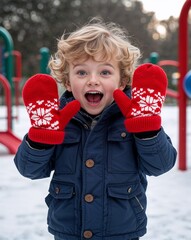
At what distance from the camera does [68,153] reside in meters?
1.46

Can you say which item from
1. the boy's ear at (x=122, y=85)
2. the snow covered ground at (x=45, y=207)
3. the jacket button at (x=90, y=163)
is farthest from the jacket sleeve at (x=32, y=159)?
the snow covered ground at (x=45, y=207)

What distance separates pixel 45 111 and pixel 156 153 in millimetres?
348

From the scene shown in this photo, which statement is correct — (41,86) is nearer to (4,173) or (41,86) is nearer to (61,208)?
(61,208)

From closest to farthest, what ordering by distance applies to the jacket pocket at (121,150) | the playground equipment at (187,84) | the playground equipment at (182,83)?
the jacket pocket at (121,150) → the playground equipment at (187,84) → the playground equipment at (182,83)

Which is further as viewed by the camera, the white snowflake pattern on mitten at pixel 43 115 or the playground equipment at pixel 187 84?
the playground equipment at pixel 187 84

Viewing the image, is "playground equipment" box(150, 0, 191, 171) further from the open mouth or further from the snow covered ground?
the open mouth

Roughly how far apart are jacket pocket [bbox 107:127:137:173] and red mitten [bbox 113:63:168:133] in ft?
0.29

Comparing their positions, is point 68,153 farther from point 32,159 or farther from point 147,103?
point 147,103

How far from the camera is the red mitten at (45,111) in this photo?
53.4 inches

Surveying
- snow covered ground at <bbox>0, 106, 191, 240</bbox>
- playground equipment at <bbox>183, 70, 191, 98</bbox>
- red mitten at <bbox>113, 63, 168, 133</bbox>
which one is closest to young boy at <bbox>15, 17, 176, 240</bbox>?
red mitten at <bbox>113, 63, 168, 133</bbox>

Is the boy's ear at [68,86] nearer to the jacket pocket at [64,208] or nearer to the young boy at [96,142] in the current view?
the young boy at [96,142]

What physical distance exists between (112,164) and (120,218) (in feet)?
0.54

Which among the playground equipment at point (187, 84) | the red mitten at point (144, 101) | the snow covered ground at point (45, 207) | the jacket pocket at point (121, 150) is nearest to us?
the red mitten at point (144, 101)

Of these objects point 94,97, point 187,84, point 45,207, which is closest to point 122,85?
point 94,97
